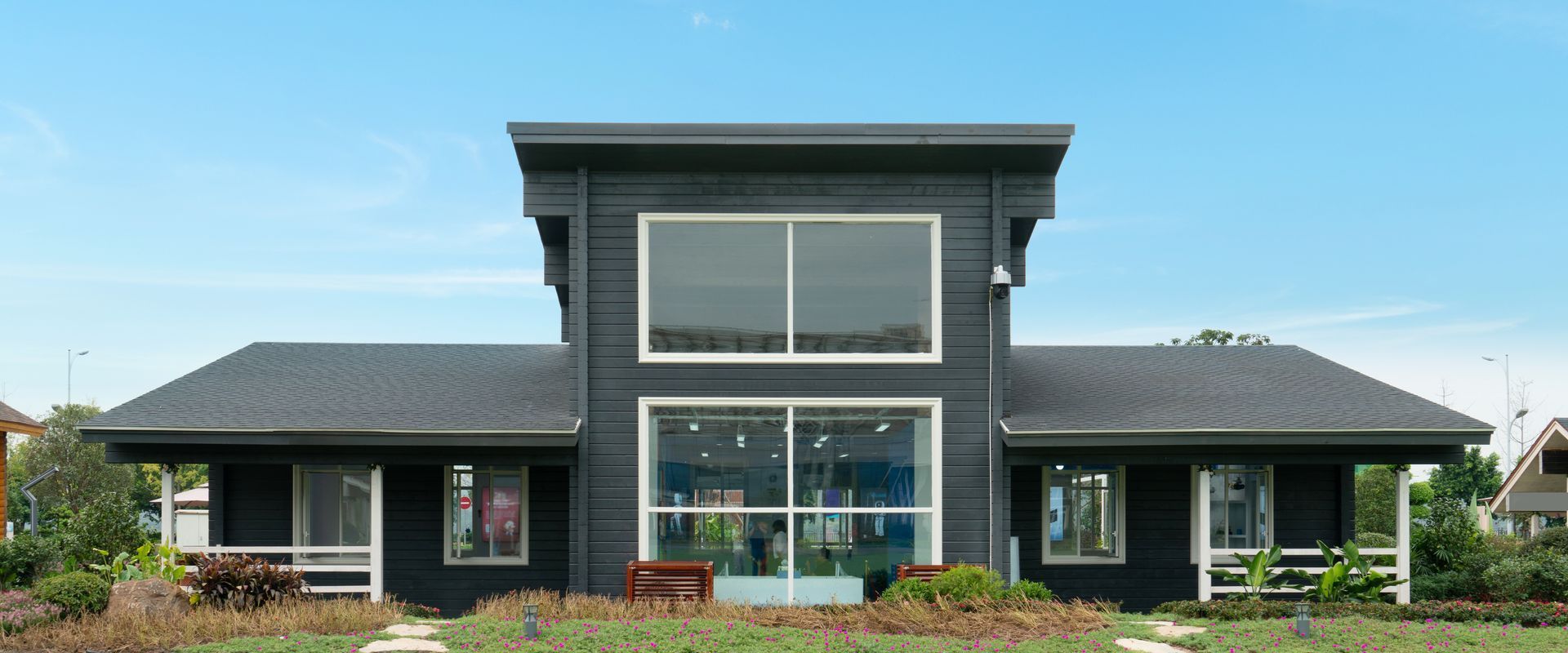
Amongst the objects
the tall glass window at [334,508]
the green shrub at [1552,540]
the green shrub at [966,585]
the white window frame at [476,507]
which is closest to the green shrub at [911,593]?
the green shrub at [966,585]

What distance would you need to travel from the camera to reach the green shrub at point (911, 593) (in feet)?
33.2

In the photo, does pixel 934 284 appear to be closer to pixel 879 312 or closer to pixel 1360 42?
pixel 879 312

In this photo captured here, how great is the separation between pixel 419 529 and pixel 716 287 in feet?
17.2

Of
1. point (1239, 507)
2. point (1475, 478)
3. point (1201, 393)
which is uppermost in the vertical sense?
point (1201, 393)

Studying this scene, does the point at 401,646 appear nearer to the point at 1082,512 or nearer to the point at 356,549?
the point at 356,549

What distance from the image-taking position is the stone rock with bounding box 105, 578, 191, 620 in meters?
9.43

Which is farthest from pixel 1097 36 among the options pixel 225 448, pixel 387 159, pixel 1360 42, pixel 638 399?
pixel 225 448

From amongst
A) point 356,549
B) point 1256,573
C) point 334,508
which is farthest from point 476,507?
point 1256,573

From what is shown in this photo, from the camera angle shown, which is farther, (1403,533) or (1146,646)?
(1403,533)

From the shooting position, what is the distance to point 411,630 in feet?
29.7

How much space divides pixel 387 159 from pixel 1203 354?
1424 centimetres

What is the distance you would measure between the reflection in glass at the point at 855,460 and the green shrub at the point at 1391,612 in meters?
3.00

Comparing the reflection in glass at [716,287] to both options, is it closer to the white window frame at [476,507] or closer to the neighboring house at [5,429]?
the white window frame at [476,507]

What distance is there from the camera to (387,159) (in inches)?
734
